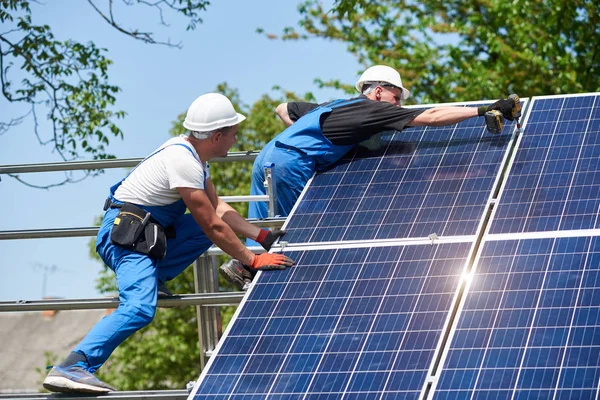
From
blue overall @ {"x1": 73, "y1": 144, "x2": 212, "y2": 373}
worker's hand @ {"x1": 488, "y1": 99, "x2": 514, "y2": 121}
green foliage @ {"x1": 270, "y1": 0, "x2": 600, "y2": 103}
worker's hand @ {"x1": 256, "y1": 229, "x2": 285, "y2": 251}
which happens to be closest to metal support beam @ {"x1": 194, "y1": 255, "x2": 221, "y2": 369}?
blue overall @ {"x1": 73, "y1": 144, "x2": 212, "y2": 373}

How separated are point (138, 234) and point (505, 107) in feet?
9.12

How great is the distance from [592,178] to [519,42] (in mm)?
15042

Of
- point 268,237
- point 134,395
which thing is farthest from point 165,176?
point 134,395

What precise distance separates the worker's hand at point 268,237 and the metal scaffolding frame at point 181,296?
42cm

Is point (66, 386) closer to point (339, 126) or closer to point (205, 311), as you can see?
point (205, 311)

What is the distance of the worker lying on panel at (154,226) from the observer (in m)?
7.50

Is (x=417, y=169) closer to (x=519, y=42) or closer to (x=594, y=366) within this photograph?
(x=594, y=366)

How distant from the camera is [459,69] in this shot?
2420 centimetres

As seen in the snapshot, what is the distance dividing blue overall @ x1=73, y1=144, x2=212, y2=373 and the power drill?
2188mm

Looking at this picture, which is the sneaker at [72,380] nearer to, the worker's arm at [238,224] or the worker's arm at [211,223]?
the worker's arm at [211,223]

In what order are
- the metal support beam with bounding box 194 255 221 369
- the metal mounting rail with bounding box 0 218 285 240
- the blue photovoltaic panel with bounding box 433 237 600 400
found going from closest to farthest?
the blue photovoltaic panel with bounding box 433 237 600 400 → the metal mounting rail with bounding box 0 218 285 240 → the metal support beam with bounding box 194 255 221 369

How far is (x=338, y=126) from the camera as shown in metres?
8.74

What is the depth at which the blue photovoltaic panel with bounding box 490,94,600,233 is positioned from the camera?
7.43 m

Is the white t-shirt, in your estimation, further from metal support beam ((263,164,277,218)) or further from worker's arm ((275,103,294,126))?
worker's arm ((275,103,294,126))
